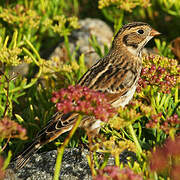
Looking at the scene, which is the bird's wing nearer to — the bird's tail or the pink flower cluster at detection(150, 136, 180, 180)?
the bird's tail

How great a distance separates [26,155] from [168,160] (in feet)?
5.23

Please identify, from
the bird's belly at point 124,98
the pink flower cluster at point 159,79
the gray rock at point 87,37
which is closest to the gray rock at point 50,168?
the bird's belly at point 124,98

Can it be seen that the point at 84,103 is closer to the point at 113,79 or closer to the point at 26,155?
the point at 26,155

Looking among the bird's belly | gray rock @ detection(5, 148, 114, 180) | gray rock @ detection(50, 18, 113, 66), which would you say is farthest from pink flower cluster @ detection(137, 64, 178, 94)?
gray rock @ detection(50, 18, 113, 66)

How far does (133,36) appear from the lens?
5.01m

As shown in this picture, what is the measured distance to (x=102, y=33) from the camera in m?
7.58

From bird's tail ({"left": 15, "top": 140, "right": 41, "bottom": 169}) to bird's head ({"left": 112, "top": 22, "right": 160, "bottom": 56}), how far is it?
5.97 feet

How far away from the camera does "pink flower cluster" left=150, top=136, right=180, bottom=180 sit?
2.93m

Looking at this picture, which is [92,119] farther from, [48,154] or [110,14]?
[110,14]

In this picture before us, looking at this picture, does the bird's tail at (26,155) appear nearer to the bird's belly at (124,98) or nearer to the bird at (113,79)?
the bird at (113,79)

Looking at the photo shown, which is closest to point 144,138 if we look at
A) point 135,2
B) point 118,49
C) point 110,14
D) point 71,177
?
point 71,177

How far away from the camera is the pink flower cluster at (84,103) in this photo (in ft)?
9.27

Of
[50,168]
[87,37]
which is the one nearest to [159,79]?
[50,168]

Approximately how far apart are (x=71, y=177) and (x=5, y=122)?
116cm
